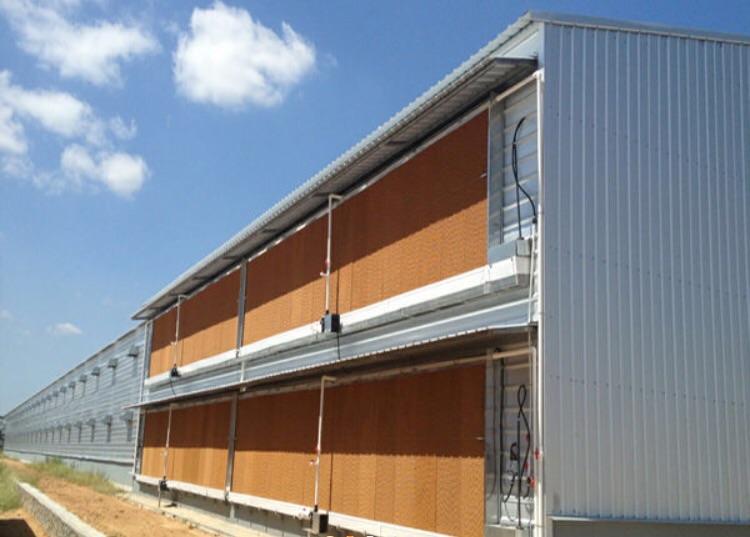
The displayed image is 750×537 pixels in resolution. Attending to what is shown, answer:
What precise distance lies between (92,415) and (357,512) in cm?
3239

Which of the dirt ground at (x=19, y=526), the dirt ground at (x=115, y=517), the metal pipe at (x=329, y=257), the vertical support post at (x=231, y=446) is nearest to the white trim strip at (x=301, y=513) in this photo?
the vertical support post at (x=231, y=446)

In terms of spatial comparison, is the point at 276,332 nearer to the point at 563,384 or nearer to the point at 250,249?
the point at 250,249

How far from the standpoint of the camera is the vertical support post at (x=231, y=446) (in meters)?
18.4

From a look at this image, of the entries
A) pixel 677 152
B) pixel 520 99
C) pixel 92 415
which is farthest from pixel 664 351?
pixel 92 415

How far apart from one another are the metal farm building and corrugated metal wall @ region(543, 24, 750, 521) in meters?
0.02

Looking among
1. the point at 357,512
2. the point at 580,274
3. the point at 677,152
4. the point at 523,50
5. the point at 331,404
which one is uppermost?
the point at 523,50

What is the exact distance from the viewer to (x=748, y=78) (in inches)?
443

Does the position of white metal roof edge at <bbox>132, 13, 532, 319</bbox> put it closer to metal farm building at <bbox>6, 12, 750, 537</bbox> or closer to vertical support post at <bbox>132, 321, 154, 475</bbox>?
metal farm building at <bbox>6, 12, 750, 537</bbox>

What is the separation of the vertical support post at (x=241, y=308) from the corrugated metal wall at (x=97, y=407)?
1147 centimetres

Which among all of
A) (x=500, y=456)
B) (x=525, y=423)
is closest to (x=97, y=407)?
(x=500, y=456)

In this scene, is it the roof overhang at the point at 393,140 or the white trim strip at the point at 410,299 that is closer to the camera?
the white trim strip at the point at 410,299

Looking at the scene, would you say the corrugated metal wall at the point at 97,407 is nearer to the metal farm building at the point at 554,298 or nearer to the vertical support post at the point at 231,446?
the vertical support post at the point at 231,446

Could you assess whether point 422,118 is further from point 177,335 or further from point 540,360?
point 177,335

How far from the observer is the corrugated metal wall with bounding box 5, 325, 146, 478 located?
31641 mm
